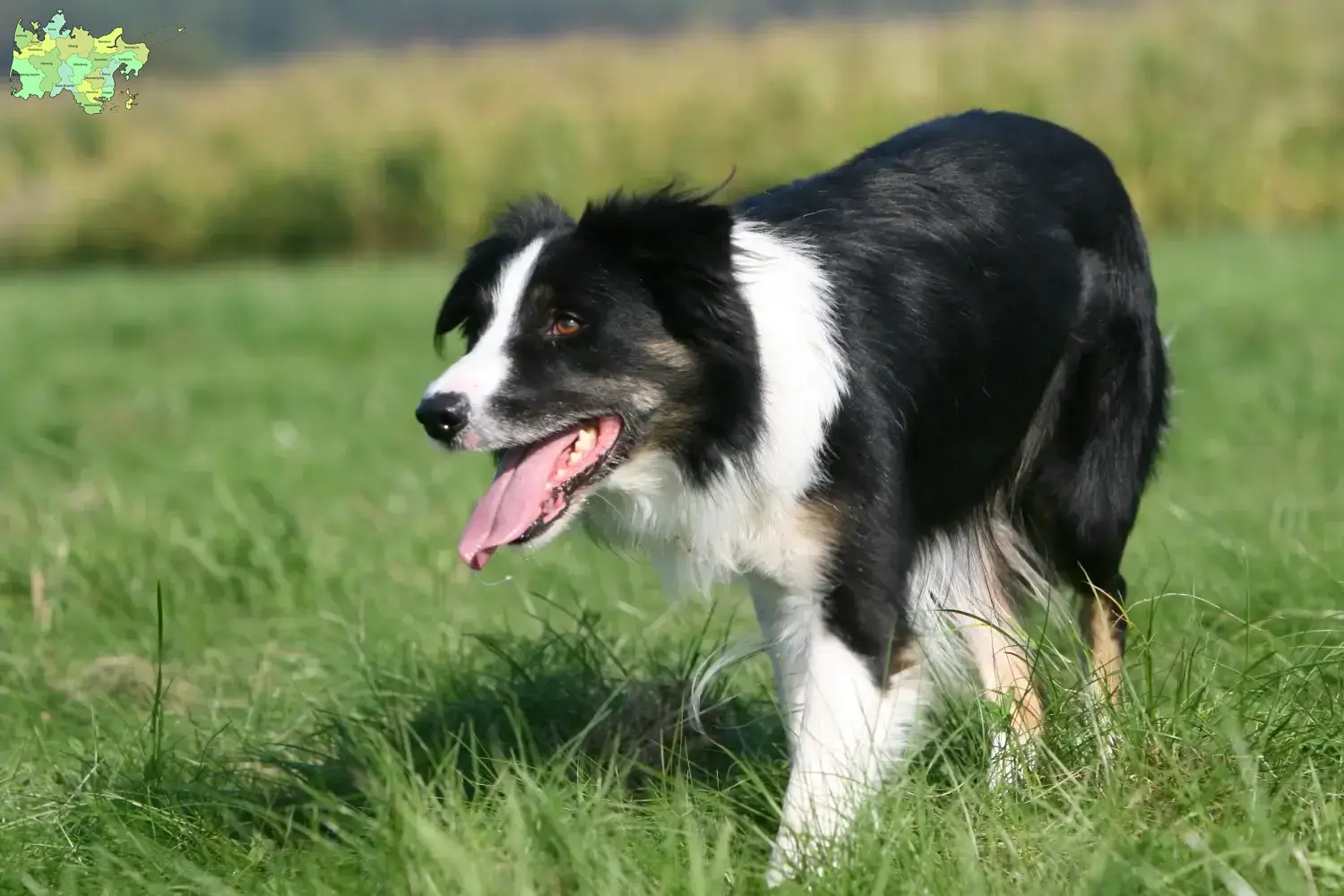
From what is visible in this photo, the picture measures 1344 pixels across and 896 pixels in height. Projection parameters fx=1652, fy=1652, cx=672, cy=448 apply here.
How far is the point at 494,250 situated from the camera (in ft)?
11.7

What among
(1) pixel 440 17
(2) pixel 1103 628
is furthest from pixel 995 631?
(1) pixel 440 17

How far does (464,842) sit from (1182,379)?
24.8 feet

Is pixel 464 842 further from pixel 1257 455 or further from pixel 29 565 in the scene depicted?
pixel 1257 455

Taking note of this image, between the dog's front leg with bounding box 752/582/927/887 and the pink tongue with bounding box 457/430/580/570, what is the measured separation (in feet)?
1.67

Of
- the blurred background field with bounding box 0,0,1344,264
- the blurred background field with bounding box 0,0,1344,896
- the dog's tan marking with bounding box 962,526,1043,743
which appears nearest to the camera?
the blurred background field with bounding box 0,0,1344,896

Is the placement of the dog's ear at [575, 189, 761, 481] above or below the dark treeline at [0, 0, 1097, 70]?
above

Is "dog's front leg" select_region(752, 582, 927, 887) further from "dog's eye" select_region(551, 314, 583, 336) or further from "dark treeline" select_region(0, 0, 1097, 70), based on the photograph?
"dark treeline" select_region(0, 0, 1097, 70)

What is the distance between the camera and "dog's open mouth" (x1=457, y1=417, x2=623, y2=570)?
3217mm

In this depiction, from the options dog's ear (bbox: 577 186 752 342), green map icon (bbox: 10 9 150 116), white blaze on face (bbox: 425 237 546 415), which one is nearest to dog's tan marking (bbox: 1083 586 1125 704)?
dog's ear (bbox: 577 186 752 342)

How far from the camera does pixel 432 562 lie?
19.6 feet

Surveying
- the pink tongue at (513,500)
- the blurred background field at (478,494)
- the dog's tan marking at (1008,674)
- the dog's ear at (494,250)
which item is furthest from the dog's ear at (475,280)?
the dog's tan marking at (1008,674)

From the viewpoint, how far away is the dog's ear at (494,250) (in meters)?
3.55

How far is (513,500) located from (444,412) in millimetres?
246

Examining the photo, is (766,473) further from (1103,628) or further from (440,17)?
(440,17)
